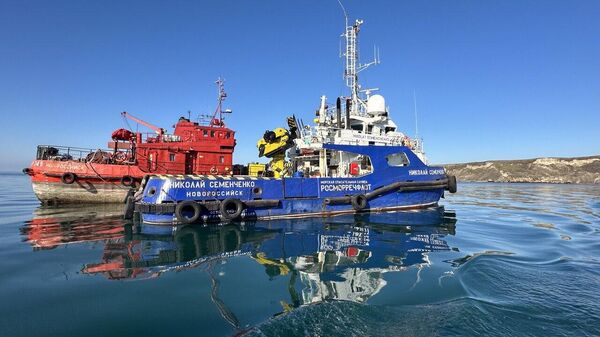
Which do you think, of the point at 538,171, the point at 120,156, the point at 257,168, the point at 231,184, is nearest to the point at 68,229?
the point at 231,184

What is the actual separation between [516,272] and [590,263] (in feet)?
7.62

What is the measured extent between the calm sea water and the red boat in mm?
9547

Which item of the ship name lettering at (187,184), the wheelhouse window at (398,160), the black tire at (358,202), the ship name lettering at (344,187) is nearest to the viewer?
the ship name lettering at (187,184)

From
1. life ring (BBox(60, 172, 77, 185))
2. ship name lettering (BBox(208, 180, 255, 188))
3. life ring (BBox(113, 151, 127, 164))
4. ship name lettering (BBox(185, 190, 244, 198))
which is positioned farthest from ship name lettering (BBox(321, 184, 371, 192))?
life ring (BBox(60, 172, 77, 185))

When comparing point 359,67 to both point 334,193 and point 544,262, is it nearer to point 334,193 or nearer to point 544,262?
point 334,193

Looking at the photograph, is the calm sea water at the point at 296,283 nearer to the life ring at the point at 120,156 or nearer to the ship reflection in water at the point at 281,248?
the ship reflection in water at the point at 281,248

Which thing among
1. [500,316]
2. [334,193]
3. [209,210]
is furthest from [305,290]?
[334,193]

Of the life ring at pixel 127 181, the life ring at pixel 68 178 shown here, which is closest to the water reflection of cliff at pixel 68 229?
the life ring at pixel 68 178

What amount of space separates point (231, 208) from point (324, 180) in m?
3.92

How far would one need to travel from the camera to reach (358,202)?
1289 centimetres

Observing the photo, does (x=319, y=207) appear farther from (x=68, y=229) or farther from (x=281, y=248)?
(x=68, y=229)

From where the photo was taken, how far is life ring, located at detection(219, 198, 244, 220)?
1091cm

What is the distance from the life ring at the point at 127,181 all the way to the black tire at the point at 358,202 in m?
14.2

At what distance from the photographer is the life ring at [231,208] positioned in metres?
10.9
